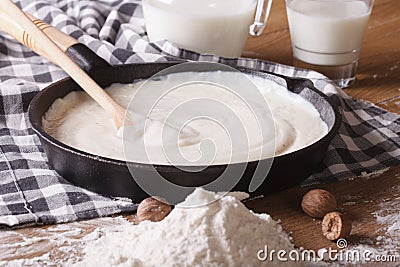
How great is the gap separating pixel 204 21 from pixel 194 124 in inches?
16.5

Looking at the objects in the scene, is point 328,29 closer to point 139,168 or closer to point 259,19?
point 259,19

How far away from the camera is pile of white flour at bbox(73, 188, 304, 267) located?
3.41 feet

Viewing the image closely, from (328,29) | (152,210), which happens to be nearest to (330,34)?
(328,29)

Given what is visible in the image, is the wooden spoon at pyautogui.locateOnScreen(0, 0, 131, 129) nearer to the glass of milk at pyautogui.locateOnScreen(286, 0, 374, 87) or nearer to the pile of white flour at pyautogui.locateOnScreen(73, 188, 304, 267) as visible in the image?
the pile of white flour at pyautogui.locateOnScreen(73, 188, 304, 267)

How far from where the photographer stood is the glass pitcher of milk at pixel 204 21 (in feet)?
5.77

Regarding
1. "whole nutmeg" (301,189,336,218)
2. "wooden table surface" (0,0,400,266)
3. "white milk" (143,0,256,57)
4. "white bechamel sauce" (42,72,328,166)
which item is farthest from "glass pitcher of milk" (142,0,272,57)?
"whole nutmeg" (301,189,336,218)

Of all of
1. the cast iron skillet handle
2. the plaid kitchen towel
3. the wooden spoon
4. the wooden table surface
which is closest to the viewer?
the wooden table surface

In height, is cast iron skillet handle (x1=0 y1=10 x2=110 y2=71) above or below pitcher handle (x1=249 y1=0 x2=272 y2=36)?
above

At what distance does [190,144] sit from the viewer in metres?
1.33

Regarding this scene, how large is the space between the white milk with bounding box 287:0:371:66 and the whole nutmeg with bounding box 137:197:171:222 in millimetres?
695

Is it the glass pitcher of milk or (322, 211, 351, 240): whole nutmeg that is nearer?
(322, 211, 351, 240): whole nutmeg

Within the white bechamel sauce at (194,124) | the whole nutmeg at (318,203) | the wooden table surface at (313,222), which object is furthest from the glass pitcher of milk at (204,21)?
the whole nutmeg at (318,203)

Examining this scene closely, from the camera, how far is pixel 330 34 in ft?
5.75

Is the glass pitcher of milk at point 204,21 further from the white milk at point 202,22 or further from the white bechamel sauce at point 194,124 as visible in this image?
the white bechamel sauce at point 194,124
